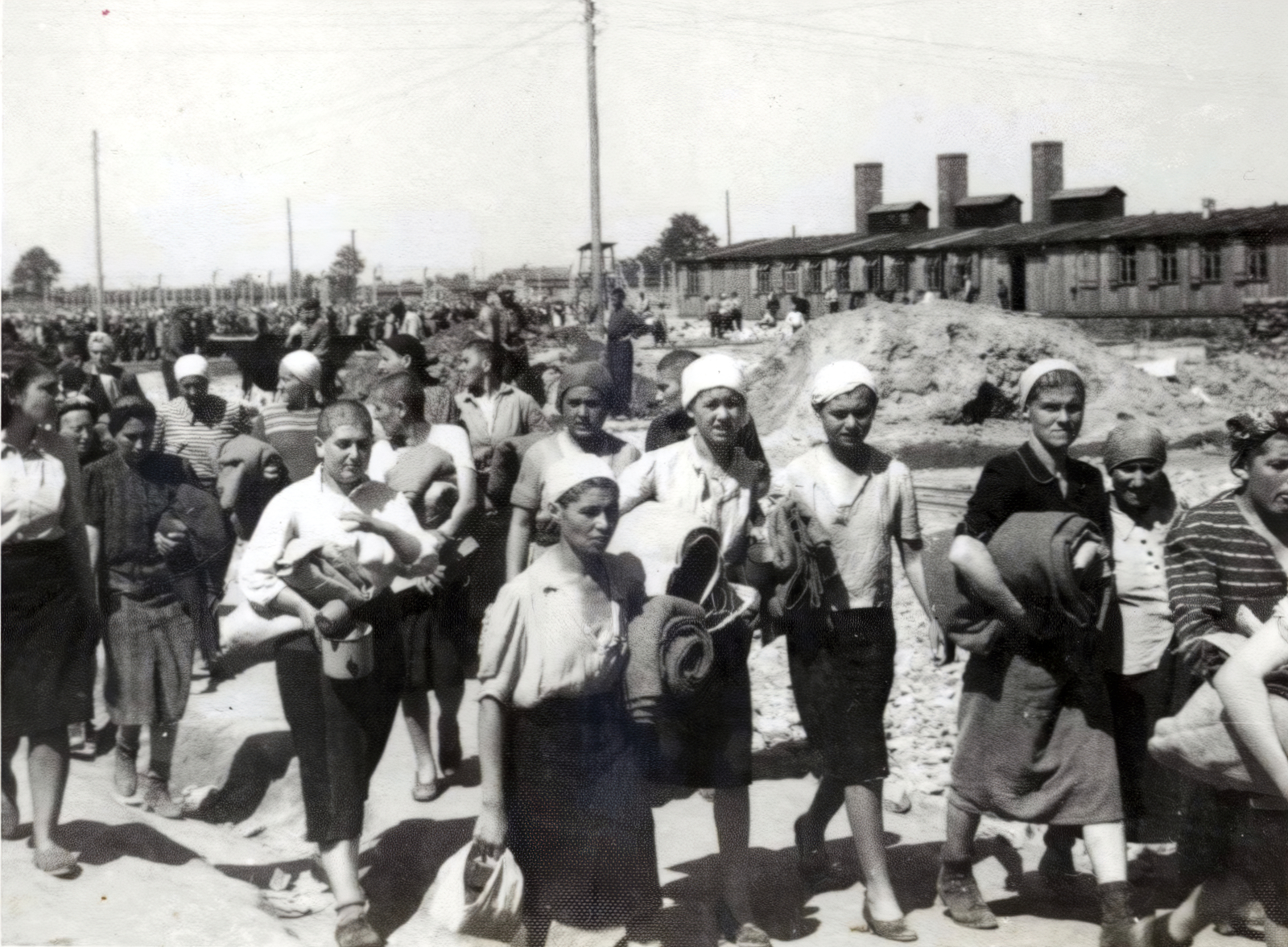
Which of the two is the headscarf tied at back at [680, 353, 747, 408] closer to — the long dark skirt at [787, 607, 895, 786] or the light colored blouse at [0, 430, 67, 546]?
the long dark skirt at [787, 607, 895, 786]

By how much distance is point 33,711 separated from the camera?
4.56 m

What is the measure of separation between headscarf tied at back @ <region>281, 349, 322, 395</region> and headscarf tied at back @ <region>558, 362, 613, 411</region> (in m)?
1.50

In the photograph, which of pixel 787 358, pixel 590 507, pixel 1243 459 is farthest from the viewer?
pixel 787 358

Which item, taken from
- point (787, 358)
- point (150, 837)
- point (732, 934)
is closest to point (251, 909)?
point (150, 837)

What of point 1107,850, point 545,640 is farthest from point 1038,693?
point 545,640

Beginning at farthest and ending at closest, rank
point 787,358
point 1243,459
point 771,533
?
point 787,358 < point 771,533 < point 1243,459

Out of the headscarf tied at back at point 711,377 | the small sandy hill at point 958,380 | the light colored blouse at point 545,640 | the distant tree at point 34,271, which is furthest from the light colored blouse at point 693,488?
the small sandy hill at point 958,380

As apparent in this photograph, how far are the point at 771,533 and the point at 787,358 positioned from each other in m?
14.1

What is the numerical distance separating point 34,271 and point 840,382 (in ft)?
19.1

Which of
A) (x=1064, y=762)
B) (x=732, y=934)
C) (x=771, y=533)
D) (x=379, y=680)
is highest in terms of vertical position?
(x=771, y=533)

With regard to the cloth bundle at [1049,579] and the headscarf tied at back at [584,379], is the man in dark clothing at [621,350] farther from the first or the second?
the cloth bundle at [1049,579]

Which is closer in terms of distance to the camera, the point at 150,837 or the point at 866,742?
the point at 866,742

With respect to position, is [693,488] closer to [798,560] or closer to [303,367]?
[798,560]

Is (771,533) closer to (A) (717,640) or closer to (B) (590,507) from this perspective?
(A) (717,640)
